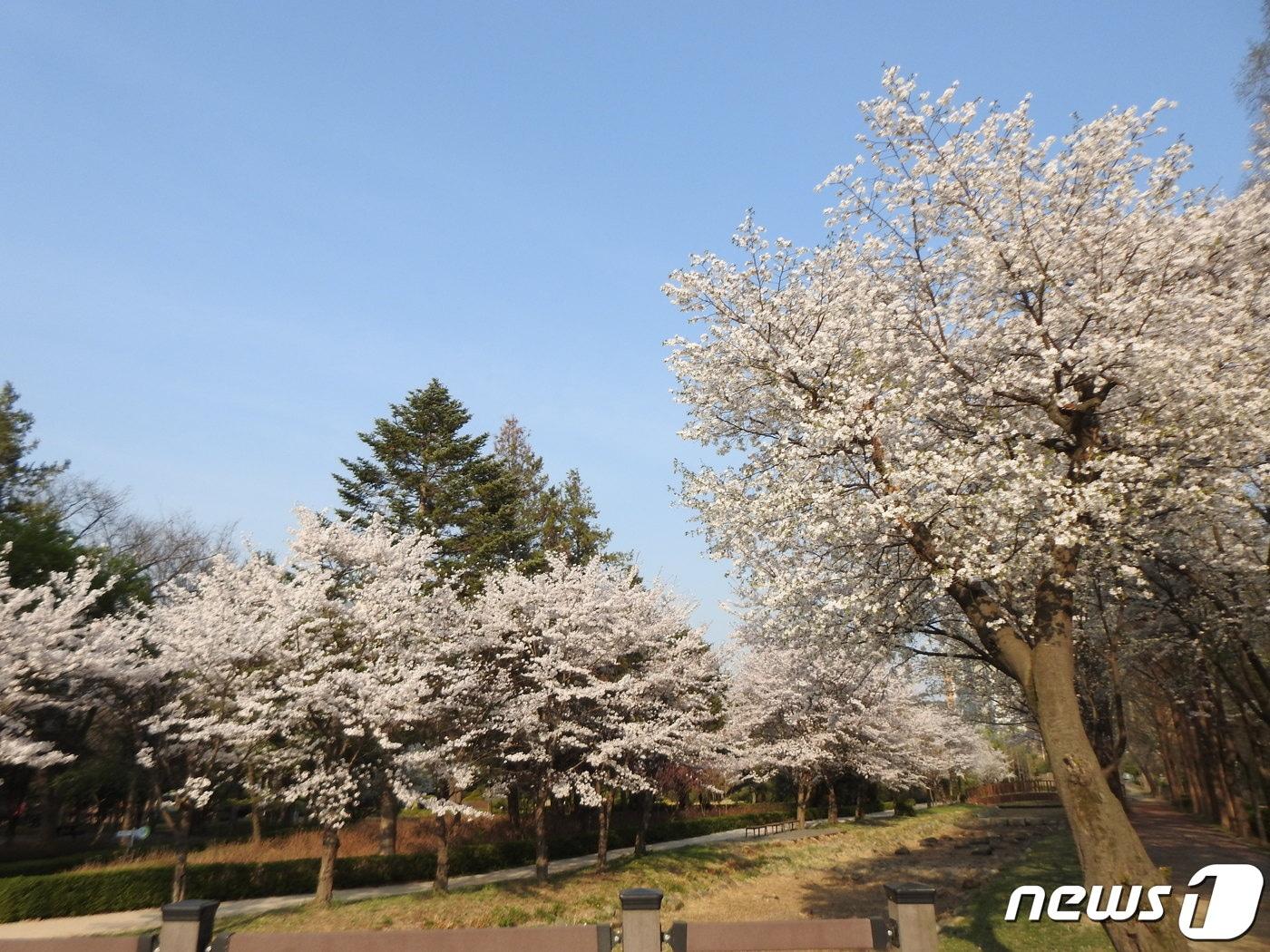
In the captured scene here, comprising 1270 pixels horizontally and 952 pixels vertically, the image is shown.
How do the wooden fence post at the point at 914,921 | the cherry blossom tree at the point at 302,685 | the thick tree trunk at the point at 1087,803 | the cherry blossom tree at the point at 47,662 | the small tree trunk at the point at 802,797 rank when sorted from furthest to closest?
1. the small tree trunk at the point at 802,797
2. the cherry blossom tree at the point at 302,685
3. the cherry blossom tree at the point at 47,662
4. the thick tree trunk at the point at 1087,803
5. the wooden fence post at the point at 914,921

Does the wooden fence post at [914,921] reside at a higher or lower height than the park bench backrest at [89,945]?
lower

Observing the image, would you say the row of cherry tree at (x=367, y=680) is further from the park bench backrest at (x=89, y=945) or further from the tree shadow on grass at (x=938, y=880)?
the park bench backrest at (x=89, y=945)

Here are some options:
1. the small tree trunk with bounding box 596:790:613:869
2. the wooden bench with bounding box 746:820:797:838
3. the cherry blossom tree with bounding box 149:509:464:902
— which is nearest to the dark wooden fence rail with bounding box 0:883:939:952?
the cherry blossom tree with bounding box 149:509:464:902

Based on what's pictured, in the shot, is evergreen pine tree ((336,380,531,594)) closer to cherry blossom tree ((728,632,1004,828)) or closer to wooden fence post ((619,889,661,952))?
cherry blossom tree ((728,632,1004,828))

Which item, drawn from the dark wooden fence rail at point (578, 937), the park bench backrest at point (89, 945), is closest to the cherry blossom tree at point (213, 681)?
the park bench backrest at point (89, 945)

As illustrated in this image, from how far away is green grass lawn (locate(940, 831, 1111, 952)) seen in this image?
12945 millimetres

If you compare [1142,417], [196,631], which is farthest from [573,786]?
[1142,417]

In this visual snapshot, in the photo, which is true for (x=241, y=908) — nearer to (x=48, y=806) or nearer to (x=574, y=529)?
(x=48, y=806)

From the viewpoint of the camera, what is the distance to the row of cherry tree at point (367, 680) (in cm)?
1642

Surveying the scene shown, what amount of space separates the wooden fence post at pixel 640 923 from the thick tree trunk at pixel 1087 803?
19.4ft

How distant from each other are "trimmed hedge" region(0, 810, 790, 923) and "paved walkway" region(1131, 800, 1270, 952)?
17.3 meters

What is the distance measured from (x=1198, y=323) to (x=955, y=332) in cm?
329

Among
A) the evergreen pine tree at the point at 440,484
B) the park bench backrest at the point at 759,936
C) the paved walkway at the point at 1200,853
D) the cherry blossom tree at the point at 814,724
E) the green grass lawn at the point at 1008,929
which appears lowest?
the green grass lawn at the point at 1008,929

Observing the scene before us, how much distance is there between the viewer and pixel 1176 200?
12500 millimetres
